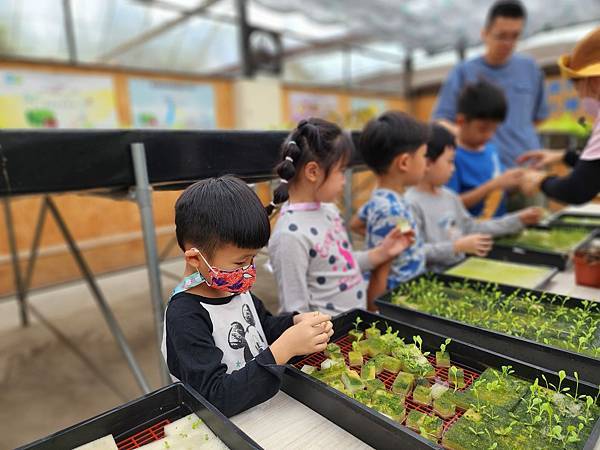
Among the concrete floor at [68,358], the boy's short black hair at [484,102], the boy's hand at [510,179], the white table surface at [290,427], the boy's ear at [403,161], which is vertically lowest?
the concrete floor at [68,358]

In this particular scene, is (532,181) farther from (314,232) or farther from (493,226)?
(314,232)

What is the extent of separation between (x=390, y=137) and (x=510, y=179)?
93cm

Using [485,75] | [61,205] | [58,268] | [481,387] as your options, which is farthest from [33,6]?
[481,387]

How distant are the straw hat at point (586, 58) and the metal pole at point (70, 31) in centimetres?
376

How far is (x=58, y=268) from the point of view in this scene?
3924 mm

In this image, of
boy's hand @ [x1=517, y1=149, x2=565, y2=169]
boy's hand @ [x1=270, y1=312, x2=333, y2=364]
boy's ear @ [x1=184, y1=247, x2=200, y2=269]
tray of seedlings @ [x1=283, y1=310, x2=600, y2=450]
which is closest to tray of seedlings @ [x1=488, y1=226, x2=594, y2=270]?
boy's hand @ [x1=517, y1=149, x2=565, y2=169]

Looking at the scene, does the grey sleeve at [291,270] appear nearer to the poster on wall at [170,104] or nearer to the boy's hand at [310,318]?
the boy's hand at [310,318]

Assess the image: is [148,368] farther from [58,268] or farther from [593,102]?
[593,102]

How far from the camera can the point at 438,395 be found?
31.7 inches

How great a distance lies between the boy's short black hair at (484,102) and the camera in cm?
203

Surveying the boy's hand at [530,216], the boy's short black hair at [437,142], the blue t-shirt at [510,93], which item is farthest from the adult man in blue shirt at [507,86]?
the boy's short black hair at [437,142]

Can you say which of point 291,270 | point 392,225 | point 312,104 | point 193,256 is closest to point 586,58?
point 392,225

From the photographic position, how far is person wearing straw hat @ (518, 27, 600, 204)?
4.54 feet

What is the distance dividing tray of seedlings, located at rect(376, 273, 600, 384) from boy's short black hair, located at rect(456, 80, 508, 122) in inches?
41.8
